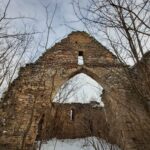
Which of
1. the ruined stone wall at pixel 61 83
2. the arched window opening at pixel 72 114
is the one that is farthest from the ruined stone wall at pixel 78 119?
the ruined stone wall at pixel 61 83

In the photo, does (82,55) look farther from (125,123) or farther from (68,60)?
(125,123)

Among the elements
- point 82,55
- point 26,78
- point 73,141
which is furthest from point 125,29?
point 73,141

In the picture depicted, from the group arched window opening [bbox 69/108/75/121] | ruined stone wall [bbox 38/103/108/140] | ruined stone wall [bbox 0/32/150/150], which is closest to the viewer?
ruined stone wall [bbox 0/32/150/150]

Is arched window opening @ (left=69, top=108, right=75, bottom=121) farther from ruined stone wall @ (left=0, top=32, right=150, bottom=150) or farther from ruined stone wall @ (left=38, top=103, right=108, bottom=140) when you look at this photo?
ruined stone wall @ (left=0, top=32, right=150, bottom=150)

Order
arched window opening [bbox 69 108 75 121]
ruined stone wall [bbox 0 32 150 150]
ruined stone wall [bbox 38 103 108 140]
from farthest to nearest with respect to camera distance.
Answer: arched window opening [bbox 69 108 75 121]
ruined stone wall [bbox 38 103 108 140]
ruined stone wall [bbox 0 32 150 150]

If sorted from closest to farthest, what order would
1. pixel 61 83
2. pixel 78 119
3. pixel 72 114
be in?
pixel 61 83 < pixel 78 119 < pixel 72 114

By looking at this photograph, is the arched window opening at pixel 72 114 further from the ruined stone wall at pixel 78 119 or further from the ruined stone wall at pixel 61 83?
the ruined stone wall at pixel 61 83

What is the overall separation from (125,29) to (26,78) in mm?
6872

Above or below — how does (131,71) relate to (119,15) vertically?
below

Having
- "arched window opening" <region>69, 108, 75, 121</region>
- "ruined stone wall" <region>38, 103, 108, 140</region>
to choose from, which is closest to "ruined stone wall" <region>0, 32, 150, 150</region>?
"ruined stone wall" <region>38, 103, 108, 140</region>

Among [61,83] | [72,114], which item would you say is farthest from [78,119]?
[61,83]

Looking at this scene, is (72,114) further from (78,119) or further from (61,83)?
(61,83)

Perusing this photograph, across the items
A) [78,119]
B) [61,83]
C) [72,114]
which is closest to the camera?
[61,83]

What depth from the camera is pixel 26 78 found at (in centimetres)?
1023
